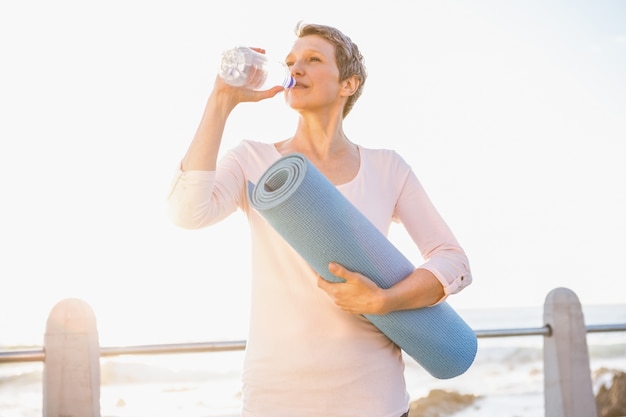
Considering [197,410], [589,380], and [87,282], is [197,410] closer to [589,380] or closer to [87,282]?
[87,282]

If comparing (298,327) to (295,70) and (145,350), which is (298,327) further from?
(145,350)

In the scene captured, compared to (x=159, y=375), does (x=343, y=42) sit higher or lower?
higher

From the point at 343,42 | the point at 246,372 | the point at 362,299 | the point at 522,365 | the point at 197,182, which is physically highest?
the point at 343,42

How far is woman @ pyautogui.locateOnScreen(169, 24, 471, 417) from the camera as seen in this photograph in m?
1.80

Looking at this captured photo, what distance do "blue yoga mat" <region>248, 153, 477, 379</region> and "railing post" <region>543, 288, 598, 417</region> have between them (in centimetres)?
317

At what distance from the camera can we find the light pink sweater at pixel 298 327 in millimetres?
1827

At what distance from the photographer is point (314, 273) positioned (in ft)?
6.29

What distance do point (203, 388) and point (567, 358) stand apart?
11743 millimetres

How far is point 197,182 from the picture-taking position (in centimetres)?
178

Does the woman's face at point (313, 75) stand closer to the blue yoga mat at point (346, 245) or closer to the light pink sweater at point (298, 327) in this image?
the light pink sweater at point (298, 327)

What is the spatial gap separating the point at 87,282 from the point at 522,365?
453 inches

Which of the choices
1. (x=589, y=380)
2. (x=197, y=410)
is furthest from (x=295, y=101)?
(x=197, y=410)

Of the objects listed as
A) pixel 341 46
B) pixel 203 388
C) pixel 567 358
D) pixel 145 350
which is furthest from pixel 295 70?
pixel 203 388

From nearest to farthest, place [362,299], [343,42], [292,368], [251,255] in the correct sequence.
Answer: [362,299] → [292,368] → [251,255] → [343,42]
